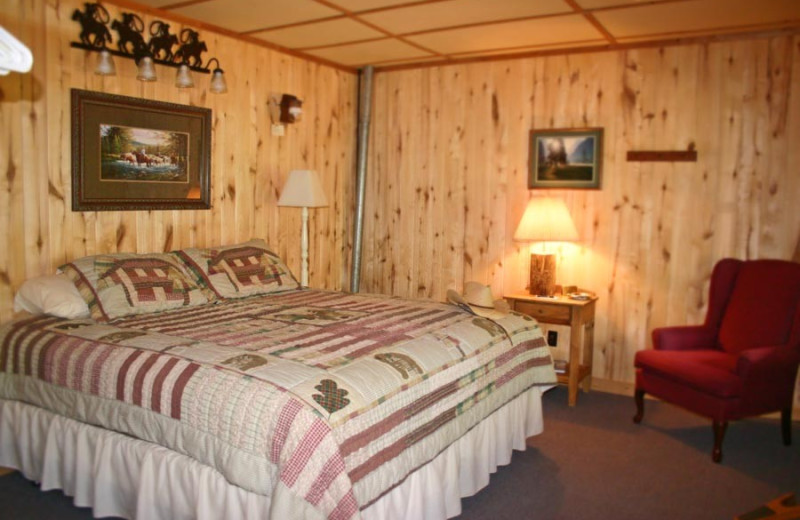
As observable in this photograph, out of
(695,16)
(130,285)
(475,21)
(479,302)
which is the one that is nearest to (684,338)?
(479,302)

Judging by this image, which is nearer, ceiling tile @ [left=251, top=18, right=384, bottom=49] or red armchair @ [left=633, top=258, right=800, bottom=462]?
red armchair @ [left=633, top=258, right=800, bottom=462]

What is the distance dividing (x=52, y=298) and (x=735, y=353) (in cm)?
376

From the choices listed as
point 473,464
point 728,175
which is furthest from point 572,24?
point 473,464

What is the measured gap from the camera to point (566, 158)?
464cm

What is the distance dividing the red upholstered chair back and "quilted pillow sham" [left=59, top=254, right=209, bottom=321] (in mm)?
3111

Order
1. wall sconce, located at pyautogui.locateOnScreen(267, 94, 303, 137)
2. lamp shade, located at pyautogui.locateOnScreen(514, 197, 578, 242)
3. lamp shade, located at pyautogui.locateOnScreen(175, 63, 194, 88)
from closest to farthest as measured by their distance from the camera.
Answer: lamp shade, located at pyautogui.locateOnScreen(175, 63, 194, 88) → lamp shade, located at pyautogui.locateOnScreen(514, 197, 578, 242) → wall sconce, located at pyautogui.locateOnScreen(267, 94, 303, 137)

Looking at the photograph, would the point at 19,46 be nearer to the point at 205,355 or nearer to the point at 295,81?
the point at 205,355

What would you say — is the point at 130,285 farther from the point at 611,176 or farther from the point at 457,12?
the point at 611,176

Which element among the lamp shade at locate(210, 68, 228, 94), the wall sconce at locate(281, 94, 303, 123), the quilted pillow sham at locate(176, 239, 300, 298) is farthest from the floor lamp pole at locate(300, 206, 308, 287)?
the lamp shade at locate(210, 68, 228, 94)

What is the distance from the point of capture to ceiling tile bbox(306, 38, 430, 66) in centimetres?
457

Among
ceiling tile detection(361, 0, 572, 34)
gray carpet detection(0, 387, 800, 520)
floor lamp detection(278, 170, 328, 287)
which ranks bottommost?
gray carpet detection(0, 387, 800, 520)

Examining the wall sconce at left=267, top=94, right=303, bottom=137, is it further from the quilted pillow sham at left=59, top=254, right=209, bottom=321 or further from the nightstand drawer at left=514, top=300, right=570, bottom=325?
the nightstand drawer at left=514, top=300, right=570, bottom=325

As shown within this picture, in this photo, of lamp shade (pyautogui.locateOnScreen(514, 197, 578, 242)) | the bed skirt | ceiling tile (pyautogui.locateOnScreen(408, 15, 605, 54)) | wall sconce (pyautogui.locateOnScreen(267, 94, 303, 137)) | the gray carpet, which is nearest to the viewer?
the bed skirt

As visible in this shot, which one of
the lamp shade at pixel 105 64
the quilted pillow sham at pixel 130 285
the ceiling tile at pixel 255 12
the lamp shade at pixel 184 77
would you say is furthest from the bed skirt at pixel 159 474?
the ceiling tile at pixel 255 12
